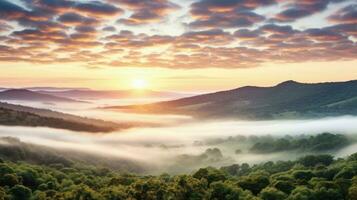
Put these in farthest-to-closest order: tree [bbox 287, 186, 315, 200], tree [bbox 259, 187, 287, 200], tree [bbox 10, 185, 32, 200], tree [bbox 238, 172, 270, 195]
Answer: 1. tree [bbox 238, 172, 270, 195]
2. tree [bbox 10, 185, 32, 200]
3. tree [bbox 259, 187, 287, 200]
4. tree [bbox 287, 186, 315, 200]

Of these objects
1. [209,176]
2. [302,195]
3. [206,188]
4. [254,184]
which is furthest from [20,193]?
[302,195]

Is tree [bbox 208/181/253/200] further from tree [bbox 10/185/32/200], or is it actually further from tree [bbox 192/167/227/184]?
tree [bbox 10/185/32/200]


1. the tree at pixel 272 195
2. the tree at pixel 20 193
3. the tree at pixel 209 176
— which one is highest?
the tree at pixel 209 176

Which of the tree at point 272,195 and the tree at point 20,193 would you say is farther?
the tree at point 20,193

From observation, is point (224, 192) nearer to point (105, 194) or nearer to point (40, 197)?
point (105, 194)

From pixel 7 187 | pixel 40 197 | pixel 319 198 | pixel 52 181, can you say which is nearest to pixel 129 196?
pixel 40 197

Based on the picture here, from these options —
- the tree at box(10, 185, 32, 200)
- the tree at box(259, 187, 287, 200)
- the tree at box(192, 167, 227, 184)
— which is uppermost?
the tree at box(192, 167, 227, 184)

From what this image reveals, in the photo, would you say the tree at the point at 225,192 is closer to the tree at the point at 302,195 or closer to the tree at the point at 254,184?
the tree at the point at 302,195

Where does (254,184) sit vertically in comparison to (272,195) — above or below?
below

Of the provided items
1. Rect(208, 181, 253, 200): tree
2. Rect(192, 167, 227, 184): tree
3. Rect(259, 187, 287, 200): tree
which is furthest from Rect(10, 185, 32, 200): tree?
Rect(259, 187, 287, 200): tree

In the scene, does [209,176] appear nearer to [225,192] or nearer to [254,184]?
[254,184]

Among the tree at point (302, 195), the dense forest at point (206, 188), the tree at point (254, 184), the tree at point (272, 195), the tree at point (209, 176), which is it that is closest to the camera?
the dense forest at point (206, 188)

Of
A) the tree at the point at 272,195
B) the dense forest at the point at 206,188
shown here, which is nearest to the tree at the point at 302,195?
the dense forest at the point at 206,188

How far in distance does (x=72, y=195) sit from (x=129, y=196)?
28.9 feet
